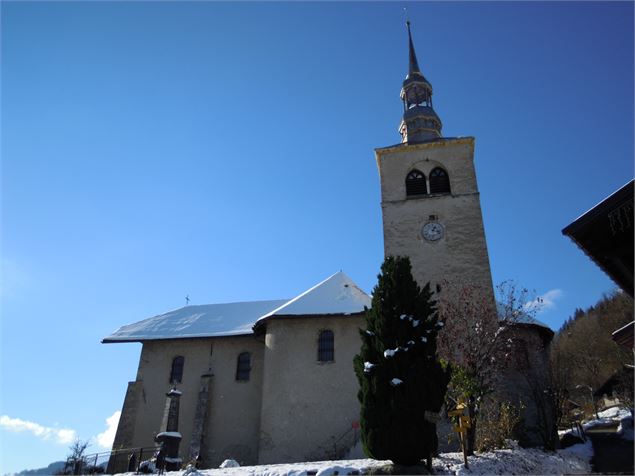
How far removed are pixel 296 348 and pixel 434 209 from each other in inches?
389

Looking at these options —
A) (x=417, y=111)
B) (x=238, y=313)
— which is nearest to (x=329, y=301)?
(x=238, y=313)

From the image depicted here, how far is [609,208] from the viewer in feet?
23.5

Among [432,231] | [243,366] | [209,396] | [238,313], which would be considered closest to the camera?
[209,396]

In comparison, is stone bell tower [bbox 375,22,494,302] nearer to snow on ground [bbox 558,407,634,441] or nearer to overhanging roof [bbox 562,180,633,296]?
snow on ground [bbox 558,407,634,441]

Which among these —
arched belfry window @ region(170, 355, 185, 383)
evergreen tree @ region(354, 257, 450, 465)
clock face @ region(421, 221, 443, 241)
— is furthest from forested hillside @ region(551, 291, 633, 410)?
arched belfry window @ region(170, 355, 185, 383)

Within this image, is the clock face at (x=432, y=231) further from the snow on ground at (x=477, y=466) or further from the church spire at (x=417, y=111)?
the snow on ground at (x=477, y=466)

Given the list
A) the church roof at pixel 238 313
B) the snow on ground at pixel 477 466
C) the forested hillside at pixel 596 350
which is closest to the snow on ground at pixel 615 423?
the forested hillside at pixel 596 350

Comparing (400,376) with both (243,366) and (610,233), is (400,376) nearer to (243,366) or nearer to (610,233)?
(610,233)

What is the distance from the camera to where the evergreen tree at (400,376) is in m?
12.8

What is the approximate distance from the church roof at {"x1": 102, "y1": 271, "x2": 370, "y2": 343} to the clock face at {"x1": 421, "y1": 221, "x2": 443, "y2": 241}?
14.1 feet

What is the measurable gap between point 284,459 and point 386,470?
8.15 metres

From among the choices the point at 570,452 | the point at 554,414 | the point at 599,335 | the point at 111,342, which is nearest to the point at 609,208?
the point at 554,414

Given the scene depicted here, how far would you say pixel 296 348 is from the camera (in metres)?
21.6

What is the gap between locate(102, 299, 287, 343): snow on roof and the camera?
25.3 m
